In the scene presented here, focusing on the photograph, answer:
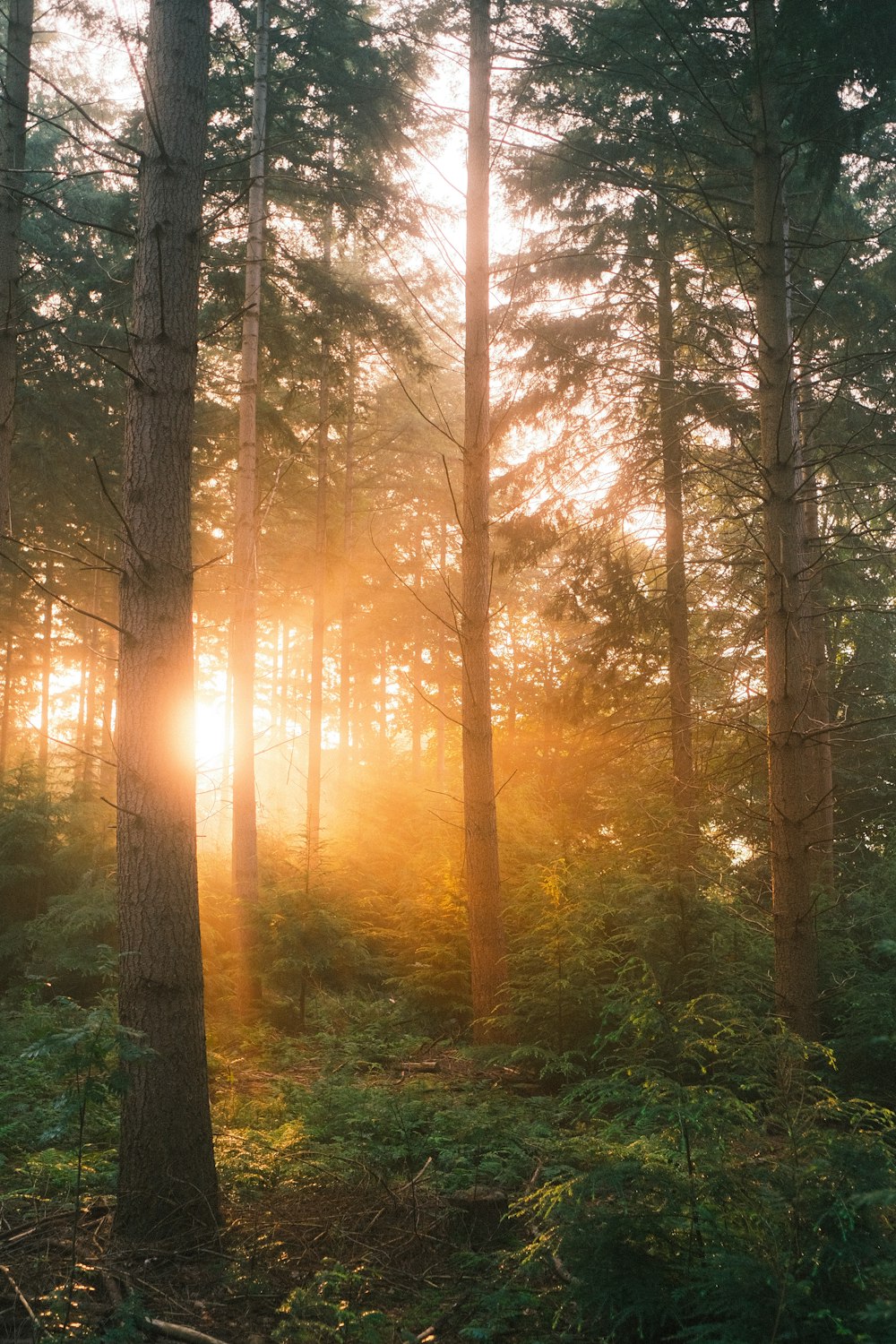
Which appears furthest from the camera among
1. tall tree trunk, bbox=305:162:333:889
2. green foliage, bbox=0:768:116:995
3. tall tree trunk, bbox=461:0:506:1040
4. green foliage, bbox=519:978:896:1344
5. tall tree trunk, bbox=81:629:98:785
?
tall tree trunk, bbox=81:629:98:785

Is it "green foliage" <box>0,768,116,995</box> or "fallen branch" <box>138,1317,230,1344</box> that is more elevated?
"green foliage" <box>0,768,116,995</box>

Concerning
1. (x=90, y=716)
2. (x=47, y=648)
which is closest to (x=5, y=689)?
(x=90, y=716)

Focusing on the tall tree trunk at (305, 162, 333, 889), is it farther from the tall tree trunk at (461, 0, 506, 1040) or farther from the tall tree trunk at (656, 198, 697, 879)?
the tall tree trunk at (461, 0, 506, 1040)

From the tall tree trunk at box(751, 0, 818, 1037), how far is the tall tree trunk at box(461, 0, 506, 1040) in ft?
9.31

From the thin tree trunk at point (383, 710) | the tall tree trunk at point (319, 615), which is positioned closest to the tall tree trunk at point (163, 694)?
the tall tree trunk at point (319, 615)

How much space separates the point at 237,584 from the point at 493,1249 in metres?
8.29

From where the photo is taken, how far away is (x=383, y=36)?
426 inches

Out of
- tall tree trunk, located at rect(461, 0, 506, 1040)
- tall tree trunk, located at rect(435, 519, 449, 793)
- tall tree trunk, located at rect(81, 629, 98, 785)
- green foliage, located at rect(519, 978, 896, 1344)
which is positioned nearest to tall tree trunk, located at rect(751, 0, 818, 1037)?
green foliage, located at rect(519, 978, 896, 1344)

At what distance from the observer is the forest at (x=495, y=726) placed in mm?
3631

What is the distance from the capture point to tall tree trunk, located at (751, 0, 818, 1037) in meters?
6.09

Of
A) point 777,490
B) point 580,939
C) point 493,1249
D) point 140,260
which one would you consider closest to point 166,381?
point 140,260

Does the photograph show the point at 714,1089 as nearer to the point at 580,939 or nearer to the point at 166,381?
the point at 580,939

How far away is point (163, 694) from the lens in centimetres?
449

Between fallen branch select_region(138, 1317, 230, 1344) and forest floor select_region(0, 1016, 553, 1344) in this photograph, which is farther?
forest floor select_region(0, 1016, 553, 1344)
